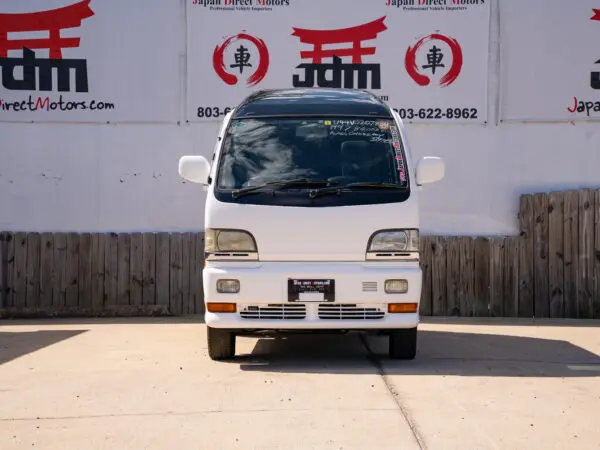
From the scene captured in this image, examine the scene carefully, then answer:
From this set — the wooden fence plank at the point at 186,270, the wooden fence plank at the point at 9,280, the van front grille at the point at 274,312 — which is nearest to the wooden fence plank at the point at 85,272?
the wooden fence plank at the point at 9,280

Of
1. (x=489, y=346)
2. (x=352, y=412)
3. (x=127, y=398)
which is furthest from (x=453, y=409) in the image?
(x=489, y=346)

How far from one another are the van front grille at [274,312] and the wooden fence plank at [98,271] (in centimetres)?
488

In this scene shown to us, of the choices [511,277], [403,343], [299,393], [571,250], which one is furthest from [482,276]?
[299,393]

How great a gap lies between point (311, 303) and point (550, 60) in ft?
20.0

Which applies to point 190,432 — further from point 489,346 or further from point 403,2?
point 403,2

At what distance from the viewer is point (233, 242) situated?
7.97 metres

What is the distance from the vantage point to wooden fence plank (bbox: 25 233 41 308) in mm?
12305

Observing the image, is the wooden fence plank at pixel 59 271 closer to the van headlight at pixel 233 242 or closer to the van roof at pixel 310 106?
the van roof at pixel 310 106

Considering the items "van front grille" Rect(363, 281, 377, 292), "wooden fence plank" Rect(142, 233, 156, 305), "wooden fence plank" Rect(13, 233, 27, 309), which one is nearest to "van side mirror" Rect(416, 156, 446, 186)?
"van front grille" Rect(363, 281, 377, 292)

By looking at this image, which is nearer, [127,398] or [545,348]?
[127,398]

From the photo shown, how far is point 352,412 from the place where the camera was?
6250 millimetres

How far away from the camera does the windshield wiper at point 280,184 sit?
26.3 feet

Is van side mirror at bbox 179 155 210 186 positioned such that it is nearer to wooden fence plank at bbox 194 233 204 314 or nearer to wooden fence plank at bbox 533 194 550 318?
wooden fence plank at bbox 194 233 204 314

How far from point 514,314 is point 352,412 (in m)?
6.48
